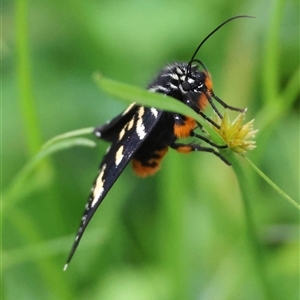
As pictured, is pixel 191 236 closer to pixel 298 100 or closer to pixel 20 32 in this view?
pixel 298 100

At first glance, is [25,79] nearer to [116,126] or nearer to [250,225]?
[116,126]

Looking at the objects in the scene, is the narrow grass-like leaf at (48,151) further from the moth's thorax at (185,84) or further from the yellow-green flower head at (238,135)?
the yellow-green flower head at (238,135)

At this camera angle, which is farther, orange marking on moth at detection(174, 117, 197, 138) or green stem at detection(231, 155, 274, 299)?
orange marking on moth at detection(174, 117, 197, 138)

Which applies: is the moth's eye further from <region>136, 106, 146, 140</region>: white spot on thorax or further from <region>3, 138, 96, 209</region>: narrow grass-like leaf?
<region>3, 138, 96, 209</region>: narrow grass-like leaf

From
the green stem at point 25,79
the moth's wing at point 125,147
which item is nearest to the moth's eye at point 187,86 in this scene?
the moth's wing at point 125,147

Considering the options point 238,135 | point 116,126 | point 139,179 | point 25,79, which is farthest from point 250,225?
point 139,179

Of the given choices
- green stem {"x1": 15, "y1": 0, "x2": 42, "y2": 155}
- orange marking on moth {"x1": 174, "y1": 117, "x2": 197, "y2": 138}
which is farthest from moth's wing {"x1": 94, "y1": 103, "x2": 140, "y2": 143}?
green stem {"x1": 15, "y1": 0, "x2": 42, "y2": 155}

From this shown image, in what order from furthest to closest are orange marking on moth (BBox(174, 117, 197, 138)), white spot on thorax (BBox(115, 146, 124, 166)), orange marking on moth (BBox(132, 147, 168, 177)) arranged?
1. orange marking on moth (BBox(132, 147, 168, 177))
2. orange marking on moth (BBox(174, 117, 197, 138))
3. white spot on thorax (BBox(115, 146, 124, 166))
